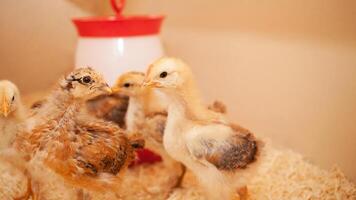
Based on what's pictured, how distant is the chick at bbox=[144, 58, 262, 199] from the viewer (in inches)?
40.8

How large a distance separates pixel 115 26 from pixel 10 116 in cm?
47

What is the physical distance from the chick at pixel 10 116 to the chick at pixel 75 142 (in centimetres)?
2

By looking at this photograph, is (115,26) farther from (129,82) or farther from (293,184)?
(293,184)

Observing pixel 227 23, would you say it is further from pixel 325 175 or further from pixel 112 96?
pixel 325 175

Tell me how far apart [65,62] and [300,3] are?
3.66 feet

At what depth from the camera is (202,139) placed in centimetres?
104

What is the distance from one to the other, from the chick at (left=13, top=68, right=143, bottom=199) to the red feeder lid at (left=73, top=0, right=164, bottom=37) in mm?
366

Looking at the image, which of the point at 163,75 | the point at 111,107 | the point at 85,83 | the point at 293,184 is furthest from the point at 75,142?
the point at 293,184

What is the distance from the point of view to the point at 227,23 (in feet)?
5.46

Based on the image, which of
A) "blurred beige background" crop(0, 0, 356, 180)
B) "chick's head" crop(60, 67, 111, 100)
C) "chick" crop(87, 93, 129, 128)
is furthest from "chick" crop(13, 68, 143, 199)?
"blurred beige background" crop(0, 0, 356, 180)

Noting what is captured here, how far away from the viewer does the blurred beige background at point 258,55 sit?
1322 mm

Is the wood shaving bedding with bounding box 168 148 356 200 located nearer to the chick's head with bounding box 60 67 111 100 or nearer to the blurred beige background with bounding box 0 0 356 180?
the blurred beige background with bounding box 0 0 356 180

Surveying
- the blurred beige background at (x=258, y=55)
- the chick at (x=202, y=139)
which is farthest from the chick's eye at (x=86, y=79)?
the blurred beige background at (x=258, y=55)

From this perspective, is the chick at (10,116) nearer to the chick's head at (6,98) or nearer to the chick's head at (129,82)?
the chick's head at (6,98)
